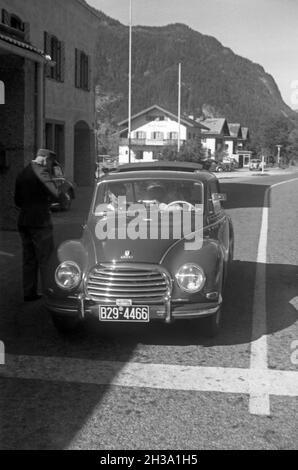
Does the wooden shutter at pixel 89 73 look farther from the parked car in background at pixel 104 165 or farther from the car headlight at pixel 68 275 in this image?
the car headlight at pixel 68 275

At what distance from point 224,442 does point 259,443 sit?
21cm

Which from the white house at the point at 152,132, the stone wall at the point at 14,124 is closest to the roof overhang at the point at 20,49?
the stone wall at the point at 14,124

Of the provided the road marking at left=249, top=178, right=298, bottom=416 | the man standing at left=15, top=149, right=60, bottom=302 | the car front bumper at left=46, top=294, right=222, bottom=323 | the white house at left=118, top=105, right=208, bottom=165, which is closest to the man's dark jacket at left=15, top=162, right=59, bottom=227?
the man standing at left=15, top=149, right=60, bottom=302

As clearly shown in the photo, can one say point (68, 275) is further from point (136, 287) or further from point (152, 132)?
point (152, 132)

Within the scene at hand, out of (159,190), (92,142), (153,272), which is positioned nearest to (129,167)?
(159,190)

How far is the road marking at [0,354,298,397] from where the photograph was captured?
4523 millimetres

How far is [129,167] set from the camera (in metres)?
7.96

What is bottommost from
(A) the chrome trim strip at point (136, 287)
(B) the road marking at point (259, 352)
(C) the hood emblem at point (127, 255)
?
(B) the road marking at point (259, 352)

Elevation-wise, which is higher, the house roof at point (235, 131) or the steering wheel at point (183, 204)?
the house roof at point (235, 131)

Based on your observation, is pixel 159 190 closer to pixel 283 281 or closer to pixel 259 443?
pixel 283 281

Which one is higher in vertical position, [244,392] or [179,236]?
[179,236]

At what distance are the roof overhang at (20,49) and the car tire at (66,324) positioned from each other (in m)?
6.89

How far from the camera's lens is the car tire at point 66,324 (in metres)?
5.59

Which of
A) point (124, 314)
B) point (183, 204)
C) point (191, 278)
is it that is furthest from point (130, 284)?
point (183, 204)
